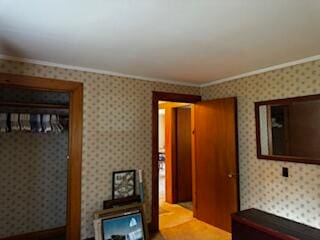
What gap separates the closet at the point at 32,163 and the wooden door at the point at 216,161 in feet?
7.04

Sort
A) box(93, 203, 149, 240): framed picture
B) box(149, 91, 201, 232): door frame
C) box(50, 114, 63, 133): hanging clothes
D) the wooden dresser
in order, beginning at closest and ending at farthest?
1. the wooden dresser
2. box(93, 203, 149, 240): framed picture
3. box(50, 114, 63, 133): hanging clothes
4. box(149, 91, 201, 232): door frame

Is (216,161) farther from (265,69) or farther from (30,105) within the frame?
(30,105)

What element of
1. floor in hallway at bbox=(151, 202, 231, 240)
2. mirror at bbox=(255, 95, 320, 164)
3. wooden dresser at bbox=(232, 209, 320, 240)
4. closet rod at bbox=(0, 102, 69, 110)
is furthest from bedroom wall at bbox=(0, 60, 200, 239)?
mirror at bbox=(255, 95, 320, 164)

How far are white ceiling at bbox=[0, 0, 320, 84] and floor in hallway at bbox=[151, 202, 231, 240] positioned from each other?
2.34m

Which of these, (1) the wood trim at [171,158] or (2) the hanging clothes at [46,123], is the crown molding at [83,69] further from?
(1) the wood trim at [171,158]

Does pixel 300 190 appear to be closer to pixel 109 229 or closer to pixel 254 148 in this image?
pixel 254 148

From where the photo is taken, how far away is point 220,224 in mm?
3699

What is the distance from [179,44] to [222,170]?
7.02ft

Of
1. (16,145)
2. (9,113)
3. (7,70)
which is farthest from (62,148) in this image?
(7,70)

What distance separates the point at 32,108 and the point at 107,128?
3.70ft

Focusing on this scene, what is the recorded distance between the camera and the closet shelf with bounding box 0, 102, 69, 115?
10.8ft

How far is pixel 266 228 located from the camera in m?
2.55

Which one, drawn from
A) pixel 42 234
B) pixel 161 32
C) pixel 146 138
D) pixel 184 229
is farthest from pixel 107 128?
pixel 184 229

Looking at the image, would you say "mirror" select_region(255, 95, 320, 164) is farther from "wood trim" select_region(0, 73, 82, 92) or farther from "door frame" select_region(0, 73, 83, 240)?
"wood trim" select_region(0, 73, 82, 92)
